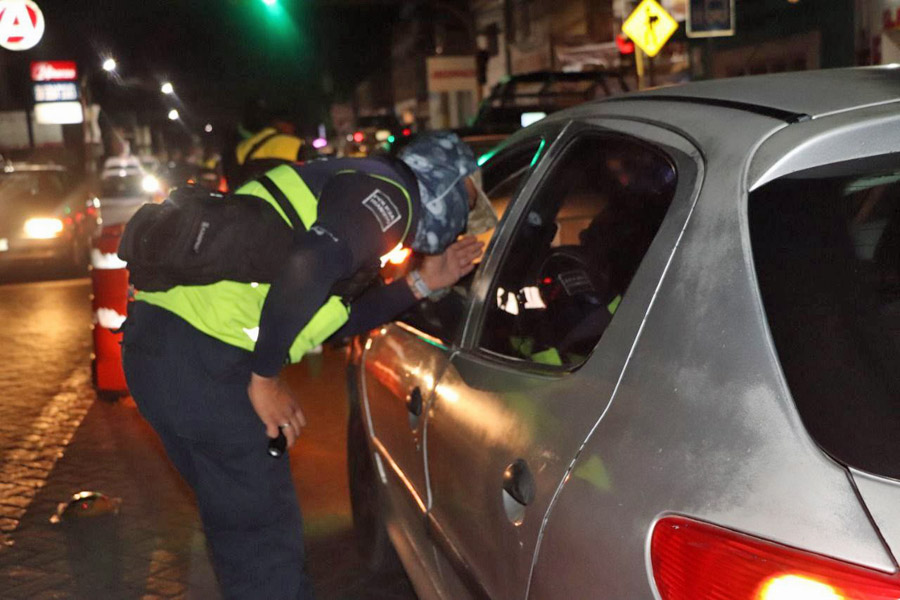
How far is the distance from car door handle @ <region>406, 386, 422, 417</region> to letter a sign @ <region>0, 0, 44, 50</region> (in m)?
23.4

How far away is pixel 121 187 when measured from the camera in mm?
22625

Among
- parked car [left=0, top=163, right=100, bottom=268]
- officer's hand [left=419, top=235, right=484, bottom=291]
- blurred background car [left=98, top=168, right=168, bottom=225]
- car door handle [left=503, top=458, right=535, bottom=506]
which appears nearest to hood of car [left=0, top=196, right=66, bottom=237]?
parked car [left=0, top=163, right=100, bottom=268]

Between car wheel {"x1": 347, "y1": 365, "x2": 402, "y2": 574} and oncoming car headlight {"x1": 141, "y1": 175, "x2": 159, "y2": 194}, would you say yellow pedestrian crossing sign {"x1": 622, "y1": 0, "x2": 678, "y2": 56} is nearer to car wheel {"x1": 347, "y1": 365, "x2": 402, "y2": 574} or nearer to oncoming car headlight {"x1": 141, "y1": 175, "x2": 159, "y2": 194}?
car wheel {"x1": 347, "y1": 365, "x2": 402, "y2": 574}

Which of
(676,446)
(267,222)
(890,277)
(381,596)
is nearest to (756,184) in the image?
(890,277)

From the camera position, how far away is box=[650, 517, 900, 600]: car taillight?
1430 millimetres

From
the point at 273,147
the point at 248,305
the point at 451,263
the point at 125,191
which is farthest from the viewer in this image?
the point at 125,191

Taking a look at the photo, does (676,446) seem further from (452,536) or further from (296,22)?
(296,22)

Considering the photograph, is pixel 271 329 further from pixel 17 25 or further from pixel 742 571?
pixel 17 25

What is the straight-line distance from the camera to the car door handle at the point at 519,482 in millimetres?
2100

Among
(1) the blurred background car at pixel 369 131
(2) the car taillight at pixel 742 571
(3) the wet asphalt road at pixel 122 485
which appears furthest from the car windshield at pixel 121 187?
(2) the car taillight at pixel 742 571

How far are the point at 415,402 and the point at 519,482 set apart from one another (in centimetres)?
98

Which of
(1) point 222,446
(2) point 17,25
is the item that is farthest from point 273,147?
(2) point 17,25

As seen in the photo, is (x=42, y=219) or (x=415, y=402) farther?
(x=42, y=219)

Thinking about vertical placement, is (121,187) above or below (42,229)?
above
